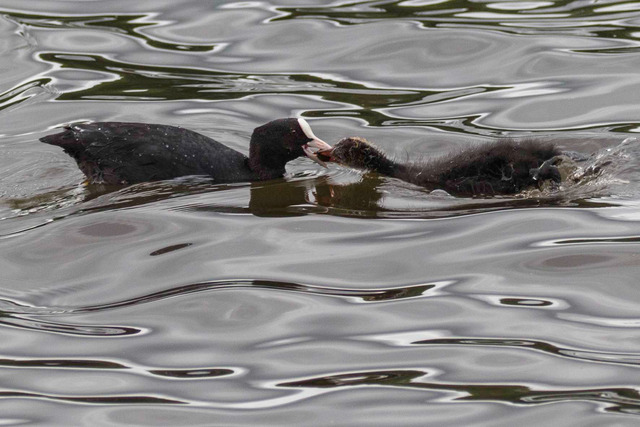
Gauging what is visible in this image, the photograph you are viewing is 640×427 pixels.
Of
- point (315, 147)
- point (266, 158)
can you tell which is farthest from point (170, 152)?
point (315, 147)

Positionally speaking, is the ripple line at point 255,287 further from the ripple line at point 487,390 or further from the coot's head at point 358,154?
the coot's head at point 358,154

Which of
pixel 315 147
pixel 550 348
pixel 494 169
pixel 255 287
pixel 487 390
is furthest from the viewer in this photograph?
pixel 315 147

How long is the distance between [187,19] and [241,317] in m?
7.90

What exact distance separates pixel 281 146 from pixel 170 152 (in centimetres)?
89

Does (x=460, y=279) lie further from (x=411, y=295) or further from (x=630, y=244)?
(x=630, y=244)

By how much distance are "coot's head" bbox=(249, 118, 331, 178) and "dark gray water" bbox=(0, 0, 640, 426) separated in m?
0.19

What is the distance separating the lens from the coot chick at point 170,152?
9.16 m

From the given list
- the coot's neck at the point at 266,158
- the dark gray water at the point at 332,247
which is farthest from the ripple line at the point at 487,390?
the coot's neck at the point at 266,158

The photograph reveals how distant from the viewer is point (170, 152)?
9.19 meters

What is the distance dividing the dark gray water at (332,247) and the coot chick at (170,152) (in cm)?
14

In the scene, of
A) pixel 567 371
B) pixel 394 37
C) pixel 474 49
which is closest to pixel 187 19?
pixel 394 37

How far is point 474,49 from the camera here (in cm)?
1261

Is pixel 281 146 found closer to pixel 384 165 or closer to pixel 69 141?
pixel 384 165

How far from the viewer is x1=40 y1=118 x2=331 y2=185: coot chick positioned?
9.16 meters
